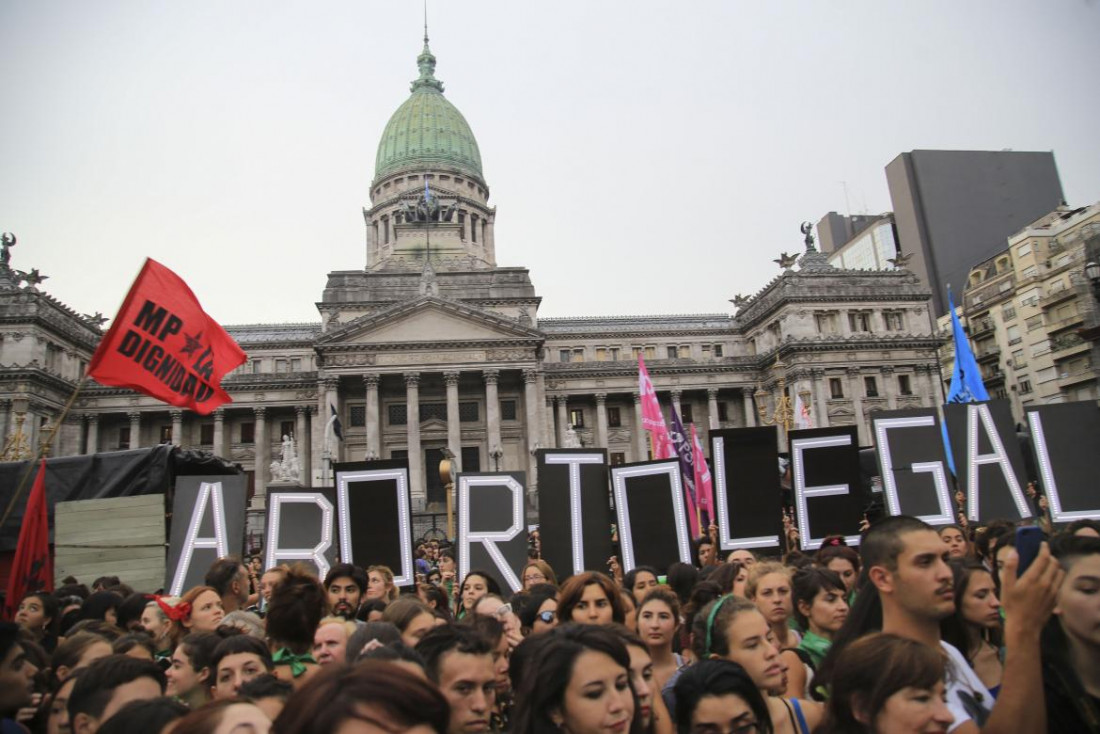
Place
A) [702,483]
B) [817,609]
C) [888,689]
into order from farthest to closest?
[702,483] → [817,609] → [888,689]

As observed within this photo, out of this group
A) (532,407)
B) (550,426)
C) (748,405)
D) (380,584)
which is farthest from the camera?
(748,405)

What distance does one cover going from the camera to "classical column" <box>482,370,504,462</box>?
5022 centimetres

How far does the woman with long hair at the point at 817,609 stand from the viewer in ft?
21.2

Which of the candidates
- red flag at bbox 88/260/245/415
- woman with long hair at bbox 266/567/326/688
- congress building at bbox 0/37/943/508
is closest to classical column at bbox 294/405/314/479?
congress building at bbox 0/37/943/508

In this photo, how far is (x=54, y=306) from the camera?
52.5 meters

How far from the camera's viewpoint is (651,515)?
11.5 m

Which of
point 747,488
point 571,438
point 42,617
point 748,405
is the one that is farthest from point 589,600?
point 748,405

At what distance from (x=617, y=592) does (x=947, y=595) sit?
125 inches

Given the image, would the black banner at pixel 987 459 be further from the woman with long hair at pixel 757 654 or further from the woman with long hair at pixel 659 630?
the woman with long hair at pixel 757 654

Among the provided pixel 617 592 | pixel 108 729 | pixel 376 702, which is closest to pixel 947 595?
pixel 617 592

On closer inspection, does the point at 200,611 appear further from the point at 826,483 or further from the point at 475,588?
the point at 826,483

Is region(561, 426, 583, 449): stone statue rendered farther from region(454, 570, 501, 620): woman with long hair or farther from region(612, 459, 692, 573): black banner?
region(454, 570, 501, 620): woman with long hair

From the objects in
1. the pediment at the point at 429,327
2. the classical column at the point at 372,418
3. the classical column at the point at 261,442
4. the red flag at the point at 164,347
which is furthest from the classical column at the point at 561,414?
the red flag at the point at 164,347

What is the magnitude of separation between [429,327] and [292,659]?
4545 centimetres
